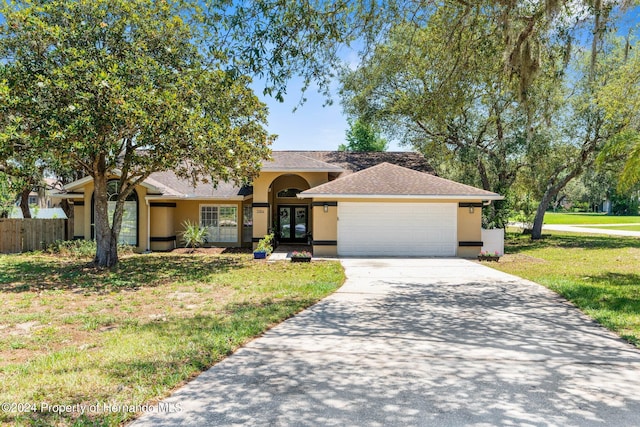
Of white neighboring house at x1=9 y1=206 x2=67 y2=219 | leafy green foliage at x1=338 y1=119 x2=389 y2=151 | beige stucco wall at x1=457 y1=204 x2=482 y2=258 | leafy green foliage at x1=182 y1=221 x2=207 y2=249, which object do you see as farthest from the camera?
leafy green foliage at x1=338 y1=119 x2=389 y2=151

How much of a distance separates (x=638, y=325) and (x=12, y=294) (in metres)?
12.1

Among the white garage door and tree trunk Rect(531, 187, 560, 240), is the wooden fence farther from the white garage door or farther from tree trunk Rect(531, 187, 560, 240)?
tree trunk Rect(531, 187, 560, 240)

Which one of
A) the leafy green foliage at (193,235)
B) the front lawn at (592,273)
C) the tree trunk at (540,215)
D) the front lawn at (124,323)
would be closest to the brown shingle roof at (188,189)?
the leafy green foliage at (193,235)

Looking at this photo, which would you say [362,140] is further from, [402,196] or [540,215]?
[402,196]

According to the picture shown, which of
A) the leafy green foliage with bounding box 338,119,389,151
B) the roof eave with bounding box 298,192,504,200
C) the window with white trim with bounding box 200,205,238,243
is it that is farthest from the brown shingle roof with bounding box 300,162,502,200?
the leafy green foliage with bounding box 338,119,389,151

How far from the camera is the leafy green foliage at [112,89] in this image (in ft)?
32.7

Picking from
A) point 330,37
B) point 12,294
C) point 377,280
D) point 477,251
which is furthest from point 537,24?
point 12,294

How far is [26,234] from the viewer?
18266 millimetres

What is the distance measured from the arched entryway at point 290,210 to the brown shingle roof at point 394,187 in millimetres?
4565

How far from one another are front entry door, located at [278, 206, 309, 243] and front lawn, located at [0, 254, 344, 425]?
8.08m

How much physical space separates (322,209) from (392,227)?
9.26ft

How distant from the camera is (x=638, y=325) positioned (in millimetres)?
6668

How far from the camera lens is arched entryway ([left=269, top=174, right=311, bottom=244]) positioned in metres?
21.7

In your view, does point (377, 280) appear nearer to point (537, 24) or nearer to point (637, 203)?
point (537, 24)
